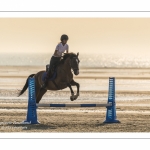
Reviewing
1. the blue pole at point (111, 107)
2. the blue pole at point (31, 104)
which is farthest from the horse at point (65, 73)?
the blue pole at point (31, 104)

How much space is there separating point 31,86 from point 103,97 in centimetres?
1383

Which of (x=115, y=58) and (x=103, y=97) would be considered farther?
(x=115, y=58)

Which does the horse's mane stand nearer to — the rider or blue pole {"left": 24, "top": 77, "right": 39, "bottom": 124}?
the rider

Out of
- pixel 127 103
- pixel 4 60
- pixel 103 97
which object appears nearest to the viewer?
pixel 127 103

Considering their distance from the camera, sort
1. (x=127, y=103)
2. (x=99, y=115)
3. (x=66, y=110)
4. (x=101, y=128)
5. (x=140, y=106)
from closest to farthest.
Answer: (x=101, y=128), (x=99, y=115), (x=66, y=110), (x=140, y=106), (x=127, y=103)

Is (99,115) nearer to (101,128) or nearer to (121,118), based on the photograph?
(121,118)

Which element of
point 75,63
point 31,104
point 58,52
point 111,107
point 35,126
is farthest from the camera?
point 58,52

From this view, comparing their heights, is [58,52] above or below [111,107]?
above

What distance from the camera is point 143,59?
120 m

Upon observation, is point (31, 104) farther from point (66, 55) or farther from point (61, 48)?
point (66, 55)

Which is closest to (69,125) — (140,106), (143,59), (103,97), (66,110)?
(66,110)

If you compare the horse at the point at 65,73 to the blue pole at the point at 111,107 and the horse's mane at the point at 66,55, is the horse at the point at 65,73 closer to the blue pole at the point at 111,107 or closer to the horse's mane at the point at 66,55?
the horse's mane at the point at 66,55

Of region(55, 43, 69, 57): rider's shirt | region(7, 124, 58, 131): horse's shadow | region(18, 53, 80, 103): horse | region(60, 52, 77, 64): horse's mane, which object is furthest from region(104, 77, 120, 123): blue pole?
region(7, 124, 58, 131): horse's shadow

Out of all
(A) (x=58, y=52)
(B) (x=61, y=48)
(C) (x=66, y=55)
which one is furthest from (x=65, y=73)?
(B) (x=61, y=48)
